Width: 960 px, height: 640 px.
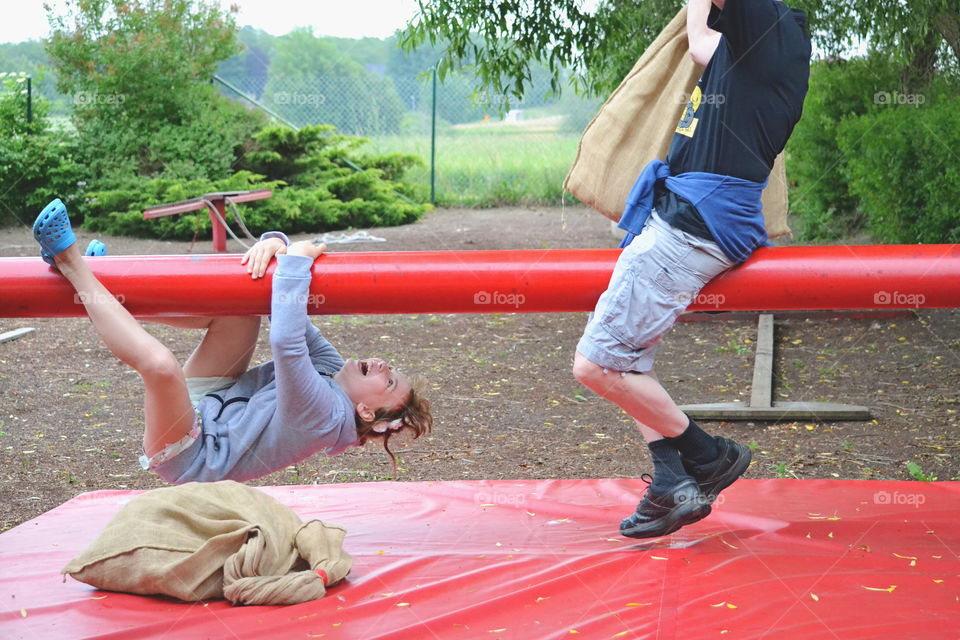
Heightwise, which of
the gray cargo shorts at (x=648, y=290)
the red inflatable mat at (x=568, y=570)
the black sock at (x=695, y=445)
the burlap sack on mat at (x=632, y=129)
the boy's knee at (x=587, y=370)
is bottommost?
the red inflatable mat at (x=568, y=570)

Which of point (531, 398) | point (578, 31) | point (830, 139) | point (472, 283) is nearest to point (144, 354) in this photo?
point (472, 283)

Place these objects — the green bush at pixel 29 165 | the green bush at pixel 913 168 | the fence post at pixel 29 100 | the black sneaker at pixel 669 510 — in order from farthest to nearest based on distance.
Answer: the fence post at pixel 29 100 < the green bush at pixel 29 165 < the green bush at pixel 913 168 < the black sneaker at pixel 669 510

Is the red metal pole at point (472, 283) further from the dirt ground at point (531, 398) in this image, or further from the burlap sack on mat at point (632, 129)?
the dirt ground at point (531, 398)

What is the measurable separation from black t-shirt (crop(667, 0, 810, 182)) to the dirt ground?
89.8 inches

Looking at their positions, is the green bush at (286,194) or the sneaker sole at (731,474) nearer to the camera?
the sneaker sole at (731,474)

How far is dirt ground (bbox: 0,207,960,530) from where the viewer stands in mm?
4766

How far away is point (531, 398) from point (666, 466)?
10.5 feet

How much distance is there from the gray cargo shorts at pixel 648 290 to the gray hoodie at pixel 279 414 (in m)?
0.70

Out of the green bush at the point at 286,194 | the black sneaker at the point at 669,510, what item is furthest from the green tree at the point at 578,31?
the green bush at the point at 286,194

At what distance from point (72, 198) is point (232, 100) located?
2.86 m

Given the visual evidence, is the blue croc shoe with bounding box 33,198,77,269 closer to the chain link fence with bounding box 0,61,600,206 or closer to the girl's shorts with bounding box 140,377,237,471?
the girl's shorts with bounding box 140,377,237,471

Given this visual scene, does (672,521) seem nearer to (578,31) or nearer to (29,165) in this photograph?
(578,31)

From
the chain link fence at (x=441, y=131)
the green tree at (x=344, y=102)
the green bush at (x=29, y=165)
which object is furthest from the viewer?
the green tree at (x=344, y=102)

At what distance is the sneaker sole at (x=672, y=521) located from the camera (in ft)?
8.97
